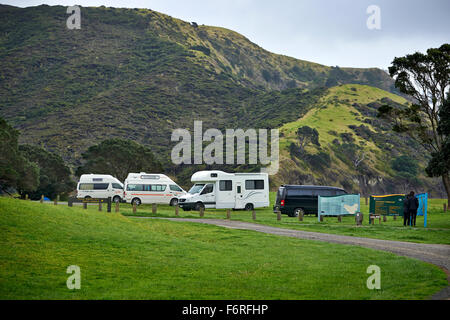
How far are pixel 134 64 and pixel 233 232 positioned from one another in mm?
161811

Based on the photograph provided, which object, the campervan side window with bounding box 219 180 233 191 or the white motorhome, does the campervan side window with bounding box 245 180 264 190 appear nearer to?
the white motorhome

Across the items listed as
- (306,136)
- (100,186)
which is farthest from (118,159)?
(306,136)

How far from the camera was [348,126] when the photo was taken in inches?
4820

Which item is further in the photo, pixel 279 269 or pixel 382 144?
pixel 382 144

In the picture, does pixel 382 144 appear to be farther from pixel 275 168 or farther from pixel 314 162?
pixel 275 168

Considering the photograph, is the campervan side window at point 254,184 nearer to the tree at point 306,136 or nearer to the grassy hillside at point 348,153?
the grassy hillside at point 348,153

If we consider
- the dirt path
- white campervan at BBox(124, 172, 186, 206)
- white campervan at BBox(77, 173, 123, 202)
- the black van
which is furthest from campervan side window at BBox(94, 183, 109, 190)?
the dirt path

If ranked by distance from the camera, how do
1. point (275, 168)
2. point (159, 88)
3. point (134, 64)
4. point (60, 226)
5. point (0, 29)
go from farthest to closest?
point (0, 29), point (134, 64), point (159, 88), point (275, 168), point (60, 226)

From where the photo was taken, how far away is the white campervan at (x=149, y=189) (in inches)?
1704

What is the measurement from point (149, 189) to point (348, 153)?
76.9 meters

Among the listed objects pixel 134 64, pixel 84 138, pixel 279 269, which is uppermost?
pixel 134 64

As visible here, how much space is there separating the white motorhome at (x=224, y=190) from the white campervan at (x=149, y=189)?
14.4ft

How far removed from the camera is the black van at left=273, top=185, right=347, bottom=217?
34.8 meters

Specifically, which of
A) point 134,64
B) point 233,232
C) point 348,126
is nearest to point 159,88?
point 134,64
